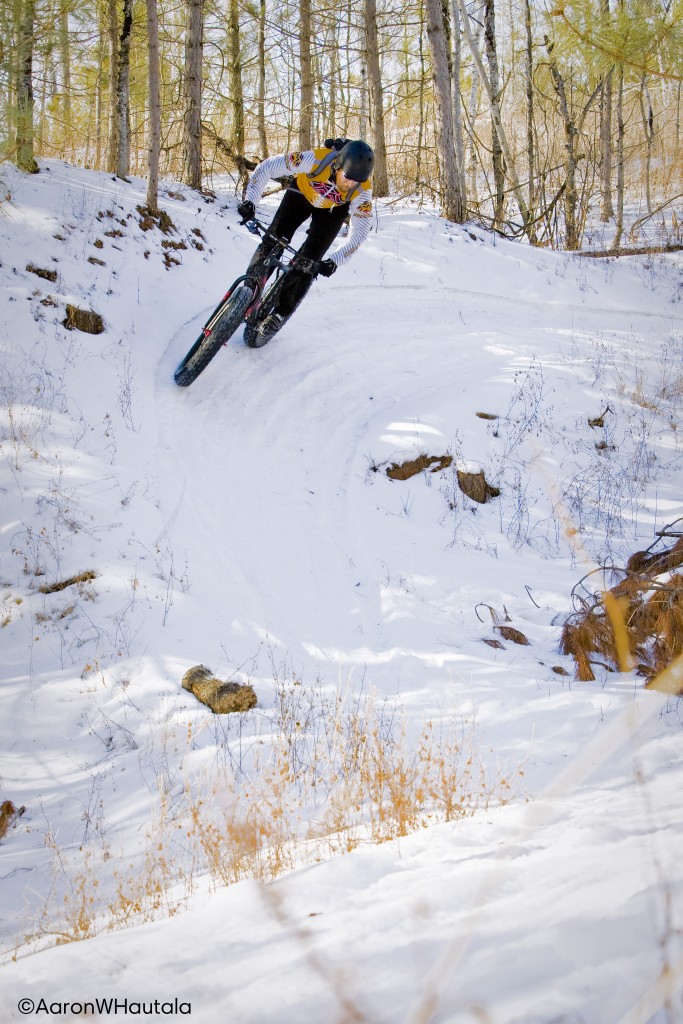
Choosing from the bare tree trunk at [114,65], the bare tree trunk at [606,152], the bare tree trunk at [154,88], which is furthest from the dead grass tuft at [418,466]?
the bare tree trunk at [606,152]

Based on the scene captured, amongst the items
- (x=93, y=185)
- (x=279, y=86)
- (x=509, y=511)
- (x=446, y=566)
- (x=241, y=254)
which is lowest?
(x=446, y=566)

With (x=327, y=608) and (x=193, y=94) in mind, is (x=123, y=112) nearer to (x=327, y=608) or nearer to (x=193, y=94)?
(x=193, y=94)

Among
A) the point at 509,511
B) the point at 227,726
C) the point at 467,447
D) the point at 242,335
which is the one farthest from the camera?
the point at 242,335

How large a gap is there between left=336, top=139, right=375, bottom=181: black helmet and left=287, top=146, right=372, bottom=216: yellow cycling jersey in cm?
19

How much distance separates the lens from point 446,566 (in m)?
5.07

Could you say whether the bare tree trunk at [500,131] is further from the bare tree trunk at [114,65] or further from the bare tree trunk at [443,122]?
the bare tree trunk at [114,65]

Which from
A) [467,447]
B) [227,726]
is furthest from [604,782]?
[467,447]

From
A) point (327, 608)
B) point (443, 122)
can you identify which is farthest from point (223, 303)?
point (443, 122)

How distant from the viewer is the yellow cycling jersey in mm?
5594

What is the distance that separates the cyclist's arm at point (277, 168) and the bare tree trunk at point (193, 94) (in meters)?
5.94

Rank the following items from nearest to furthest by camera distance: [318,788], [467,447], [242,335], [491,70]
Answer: [318,788]
[467,447]
[242,335]
[491,70]

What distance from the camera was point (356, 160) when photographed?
527 cm

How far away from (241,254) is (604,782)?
8.65 meters

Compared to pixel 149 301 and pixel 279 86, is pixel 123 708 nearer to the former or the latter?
pixel 149 301
